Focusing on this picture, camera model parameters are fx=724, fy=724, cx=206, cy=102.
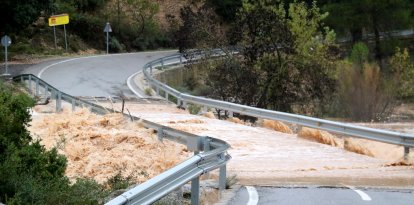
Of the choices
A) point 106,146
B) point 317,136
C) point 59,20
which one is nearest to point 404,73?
point 59,20

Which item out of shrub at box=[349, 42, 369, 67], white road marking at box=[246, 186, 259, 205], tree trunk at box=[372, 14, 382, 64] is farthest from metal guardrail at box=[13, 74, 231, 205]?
tree trunk at box=[372, 14, 382, 64]

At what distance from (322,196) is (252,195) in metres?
1.06

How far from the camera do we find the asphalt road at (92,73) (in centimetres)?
3512

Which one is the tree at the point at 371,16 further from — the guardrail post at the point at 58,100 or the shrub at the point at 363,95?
the guardrail post at the point at 58,100

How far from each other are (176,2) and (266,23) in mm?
39615

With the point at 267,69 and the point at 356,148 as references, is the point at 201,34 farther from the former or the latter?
the point at 356,148

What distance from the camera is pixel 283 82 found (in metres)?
36.2

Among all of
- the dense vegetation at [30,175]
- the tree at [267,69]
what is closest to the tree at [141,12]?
the tree at [267,69]

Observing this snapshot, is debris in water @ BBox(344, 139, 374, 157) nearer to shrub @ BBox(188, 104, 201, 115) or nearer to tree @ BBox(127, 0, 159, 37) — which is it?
shrub @ BBox(188, 104, 201, 115)

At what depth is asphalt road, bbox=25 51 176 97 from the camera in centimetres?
3512

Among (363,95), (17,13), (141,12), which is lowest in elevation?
(363,95)

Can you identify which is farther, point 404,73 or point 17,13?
point 404,73

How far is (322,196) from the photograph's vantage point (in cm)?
1082

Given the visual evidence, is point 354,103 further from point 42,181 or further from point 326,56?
point 42,181
